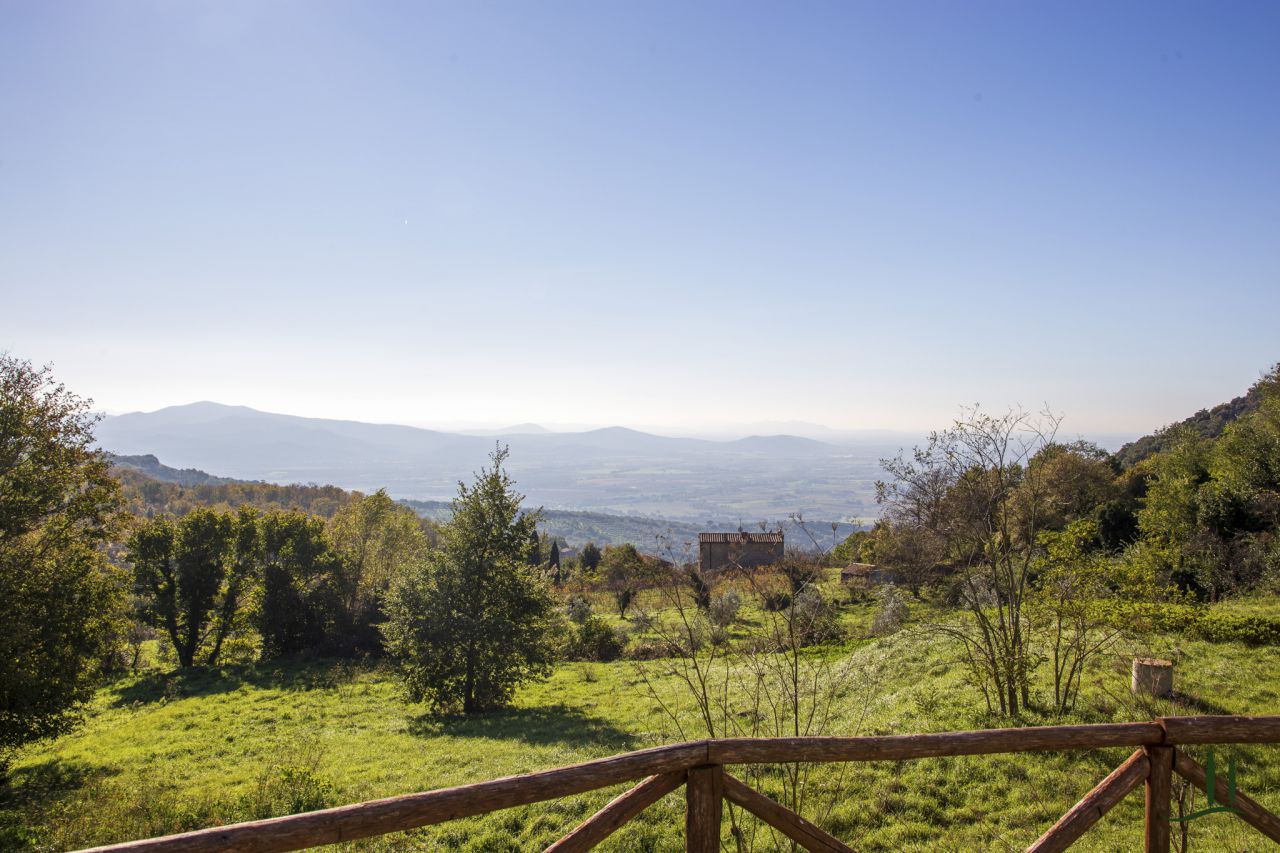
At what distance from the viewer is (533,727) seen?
15625mm

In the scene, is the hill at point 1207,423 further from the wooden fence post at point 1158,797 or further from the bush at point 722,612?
the wooden fence post at point 1158,797

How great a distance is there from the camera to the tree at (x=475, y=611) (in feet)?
59.4

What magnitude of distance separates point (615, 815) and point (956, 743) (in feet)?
Answer: 6.42

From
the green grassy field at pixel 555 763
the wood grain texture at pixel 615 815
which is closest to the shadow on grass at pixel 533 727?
the green grassy field at pixel 555 763

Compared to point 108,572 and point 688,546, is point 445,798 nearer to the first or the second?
point 688,546

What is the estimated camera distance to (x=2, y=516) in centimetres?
1328

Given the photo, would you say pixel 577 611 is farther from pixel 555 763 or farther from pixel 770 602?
pixel 770 602

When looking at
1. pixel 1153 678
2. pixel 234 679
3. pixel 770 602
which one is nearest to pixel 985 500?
pixel 1153 678

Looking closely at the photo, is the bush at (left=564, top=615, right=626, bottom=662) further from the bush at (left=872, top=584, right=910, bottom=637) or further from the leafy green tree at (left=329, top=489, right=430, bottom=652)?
the bush at (left=872, top=584, right=910, bottom=637)

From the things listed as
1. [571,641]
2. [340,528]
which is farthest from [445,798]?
[340,528]

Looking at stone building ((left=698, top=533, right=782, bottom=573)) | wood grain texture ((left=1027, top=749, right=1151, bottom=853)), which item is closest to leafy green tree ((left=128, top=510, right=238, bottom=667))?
stone building ((left=698, top=533, right=782, bottom=573))

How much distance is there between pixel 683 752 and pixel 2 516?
1715 cm

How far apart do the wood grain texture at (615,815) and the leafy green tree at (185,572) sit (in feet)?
112

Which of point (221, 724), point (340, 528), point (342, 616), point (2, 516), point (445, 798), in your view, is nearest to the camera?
point (445, 798)
